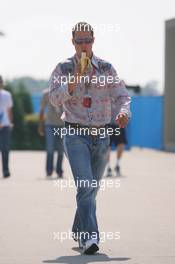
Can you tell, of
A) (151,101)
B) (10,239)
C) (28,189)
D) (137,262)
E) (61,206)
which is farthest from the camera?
(151,101)

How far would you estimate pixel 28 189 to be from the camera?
48.7 feet

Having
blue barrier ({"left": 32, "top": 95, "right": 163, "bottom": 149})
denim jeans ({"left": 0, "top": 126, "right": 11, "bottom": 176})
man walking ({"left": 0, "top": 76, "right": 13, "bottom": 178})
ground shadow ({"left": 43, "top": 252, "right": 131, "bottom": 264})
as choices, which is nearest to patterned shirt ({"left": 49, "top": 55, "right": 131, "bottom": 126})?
ground shadow ({"left": 43, "top": 252, "right": 131, "bottom": 264})

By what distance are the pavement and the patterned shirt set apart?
3.93 feet

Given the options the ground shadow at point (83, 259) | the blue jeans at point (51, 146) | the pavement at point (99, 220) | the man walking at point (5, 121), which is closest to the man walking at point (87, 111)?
the ground shadow at point (83, 259)

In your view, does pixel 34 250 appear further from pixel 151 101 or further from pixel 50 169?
pixel 151 101

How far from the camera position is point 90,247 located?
8.44m

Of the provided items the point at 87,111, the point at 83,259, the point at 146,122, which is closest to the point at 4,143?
the point at 87,111

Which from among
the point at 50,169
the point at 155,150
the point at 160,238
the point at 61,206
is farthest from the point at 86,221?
the point at 155,150

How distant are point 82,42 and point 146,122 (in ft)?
85.1

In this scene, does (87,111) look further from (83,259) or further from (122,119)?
(83,259)

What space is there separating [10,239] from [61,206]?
10.1ft

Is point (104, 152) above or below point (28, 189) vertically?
above

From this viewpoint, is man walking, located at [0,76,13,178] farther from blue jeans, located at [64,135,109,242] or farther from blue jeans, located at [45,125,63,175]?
blue jeans, located at [64,135,109,242]

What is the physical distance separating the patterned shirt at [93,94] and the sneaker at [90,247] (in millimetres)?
1024
